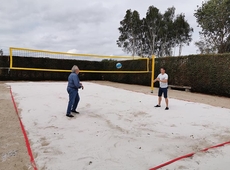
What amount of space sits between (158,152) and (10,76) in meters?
13.5

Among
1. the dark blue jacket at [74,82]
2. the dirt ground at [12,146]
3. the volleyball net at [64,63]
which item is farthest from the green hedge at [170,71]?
the dirt ground at [12,146]

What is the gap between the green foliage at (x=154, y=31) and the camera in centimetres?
2869

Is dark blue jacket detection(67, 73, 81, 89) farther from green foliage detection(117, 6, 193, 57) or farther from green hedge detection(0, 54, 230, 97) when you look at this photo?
green foliage detection(117, 6, 193, 57)

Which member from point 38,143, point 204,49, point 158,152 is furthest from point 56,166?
point 204,49

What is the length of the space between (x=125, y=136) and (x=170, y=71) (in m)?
8.26

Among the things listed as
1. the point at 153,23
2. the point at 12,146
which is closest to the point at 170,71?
the point at 12,146

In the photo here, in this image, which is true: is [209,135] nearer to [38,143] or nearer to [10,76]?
[38,143]

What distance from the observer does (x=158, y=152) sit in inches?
112

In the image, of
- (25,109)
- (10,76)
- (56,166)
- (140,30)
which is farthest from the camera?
(140,30)

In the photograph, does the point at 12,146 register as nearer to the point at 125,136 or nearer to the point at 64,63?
the point at 125,136

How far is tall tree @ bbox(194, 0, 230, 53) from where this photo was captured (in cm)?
1834

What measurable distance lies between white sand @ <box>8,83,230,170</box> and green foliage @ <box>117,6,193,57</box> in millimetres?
25117

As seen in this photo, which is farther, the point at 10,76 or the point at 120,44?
the point at 120,44

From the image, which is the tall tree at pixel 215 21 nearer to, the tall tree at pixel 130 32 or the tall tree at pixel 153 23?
the tall tree at pixel 153 23
